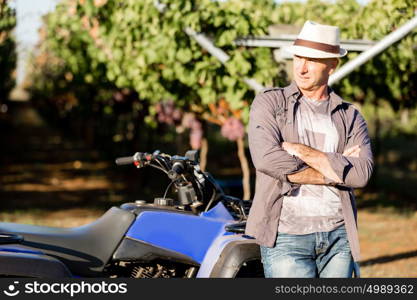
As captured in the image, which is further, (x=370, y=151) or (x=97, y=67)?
(x=97, y=67)

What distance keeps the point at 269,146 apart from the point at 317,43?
556 millimetres

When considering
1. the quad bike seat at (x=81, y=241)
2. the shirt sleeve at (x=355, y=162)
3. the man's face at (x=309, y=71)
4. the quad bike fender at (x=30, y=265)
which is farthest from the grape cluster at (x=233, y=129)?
the quad bike fender at (x=30, y=265)

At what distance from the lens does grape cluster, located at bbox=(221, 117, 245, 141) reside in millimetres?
9000

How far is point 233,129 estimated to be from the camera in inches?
357

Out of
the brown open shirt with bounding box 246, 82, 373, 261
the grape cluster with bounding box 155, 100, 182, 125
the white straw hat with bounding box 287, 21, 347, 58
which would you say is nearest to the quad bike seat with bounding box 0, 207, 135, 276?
the brown open shirt with bounding box 246, 82, 373, 261

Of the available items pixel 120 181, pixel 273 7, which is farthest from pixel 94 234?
pixel 120 181

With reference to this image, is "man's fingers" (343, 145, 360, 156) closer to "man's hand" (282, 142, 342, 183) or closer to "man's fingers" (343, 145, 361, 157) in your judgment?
"man's fingers" (343, 145, 361, 157)

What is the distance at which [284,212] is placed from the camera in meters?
3.19

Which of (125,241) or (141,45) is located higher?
(141,45)

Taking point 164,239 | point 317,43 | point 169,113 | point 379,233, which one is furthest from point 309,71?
point 169,113

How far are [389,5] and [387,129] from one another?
29216 millimetres

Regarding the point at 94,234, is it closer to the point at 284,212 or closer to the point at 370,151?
the point at 284,212

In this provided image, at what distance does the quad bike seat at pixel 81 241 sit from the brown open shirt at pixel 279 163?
77cm

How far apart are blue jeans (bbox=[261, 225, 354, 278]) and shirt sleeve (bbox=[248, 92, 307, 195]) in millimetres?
250
